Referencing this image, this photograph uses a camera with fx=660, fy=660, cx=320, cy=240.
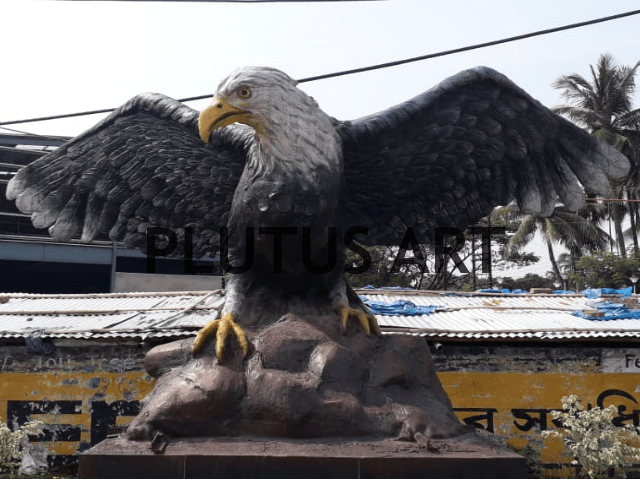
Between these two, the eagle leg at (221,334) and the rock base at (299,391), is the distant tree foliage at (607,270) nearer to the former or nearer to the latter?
the rock base at (299,391)

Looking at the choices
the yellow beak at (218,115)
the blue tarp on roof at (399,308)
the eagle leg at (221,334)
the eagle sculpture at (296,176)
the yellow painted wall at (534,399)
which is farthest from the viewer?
the blue tarp on roof at (399,308)

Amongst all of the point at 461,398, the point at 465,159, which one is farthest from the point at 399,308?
the point at 465,159

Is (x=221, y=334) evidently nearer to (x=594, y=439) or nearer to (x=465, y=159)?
(x=465, y=159)

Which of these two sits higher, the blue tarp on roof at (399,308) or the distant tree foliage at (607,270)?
the distant tree foliage at (607,270)

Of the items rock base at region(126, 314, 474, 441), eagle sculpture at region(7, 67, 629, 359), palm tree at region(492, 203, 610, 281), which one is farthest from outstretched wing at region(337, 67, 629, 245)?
palm tree at region(492, 203, 610, 281)

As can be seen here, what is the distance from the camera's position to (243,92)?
3.73m

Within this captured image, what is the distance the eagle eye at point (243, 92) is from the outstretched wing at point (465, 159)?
71 centimetres

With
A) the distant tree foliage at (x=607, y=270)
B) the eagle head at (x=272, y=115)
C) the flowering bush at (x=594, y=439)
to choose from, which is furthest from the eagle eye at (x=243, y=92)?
the distant tree foliage at (x=607, y=270)

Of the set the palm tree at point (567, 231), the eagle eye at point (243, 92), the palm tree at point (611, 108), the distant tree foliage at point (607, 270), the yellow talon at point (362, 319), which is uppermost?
the palm tree at point (611, 108)

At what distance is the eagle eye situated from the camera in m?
3.73

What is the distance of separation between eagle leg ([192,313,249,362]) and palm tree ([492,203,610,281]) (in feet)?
63.8

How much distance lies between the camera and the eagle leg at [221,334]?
143 inches

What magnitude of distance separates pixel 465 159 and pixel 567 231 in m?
19.7

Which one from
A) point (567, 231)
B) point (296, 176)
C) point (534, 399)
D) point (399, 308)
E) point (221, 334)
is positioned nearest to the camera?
point (221, 334)
